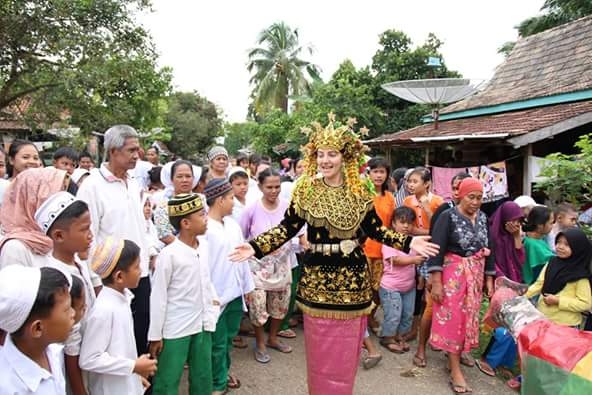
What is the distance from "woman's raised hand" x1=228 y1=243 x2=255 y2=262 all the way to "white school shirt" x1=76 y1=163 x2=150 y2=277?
66cm

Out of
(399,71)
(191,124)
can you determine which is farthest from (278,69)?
(399,71)

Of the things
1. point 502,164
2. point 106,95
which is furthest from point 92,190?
point 106,95

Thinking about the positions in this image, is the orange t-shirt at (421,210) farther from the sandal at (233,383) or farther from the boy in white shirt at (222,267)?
the sandal at (233,383)

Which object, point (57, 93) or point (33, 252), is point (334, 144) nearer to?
point (33, 252)

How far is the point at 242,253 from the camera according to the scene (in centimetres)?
302

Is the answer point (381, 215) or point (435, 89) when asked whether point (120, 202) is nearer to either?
point (381, 215)

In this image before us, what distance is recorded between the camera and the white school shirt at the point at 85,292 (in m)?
2.17

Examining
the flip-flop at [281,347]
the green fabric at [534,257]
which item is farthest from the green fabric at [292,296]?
the green fabric at [534,257]

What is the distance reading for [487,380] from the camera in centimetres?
396

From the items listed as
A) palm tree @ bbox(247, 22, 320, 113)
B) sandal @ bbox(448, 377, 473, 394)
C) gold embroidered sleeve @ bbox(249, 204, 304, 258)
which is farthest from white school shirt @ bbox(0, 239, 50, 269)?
palm tree @ bbox(247, 22, 320, 113)

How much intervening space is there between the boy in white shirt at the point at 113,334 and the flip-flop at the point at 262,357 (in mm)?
1941

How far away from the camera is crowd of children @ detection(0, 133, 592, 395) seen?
5.64ft

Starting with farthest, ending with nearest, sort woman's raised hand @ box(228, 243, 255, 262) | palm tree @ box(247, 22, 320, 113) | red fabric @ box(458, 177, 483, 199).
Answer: palm tree @ box(247, 22, 320, 113) < red fabric @ box(458, 177, 483, 199) < woman's raised hand @ box(228, 243, 255, 262)

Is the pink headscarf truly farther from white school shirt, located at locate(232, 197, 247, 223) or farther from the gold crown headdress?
white school shirt, located at locate(232, 197, 247, 223)
